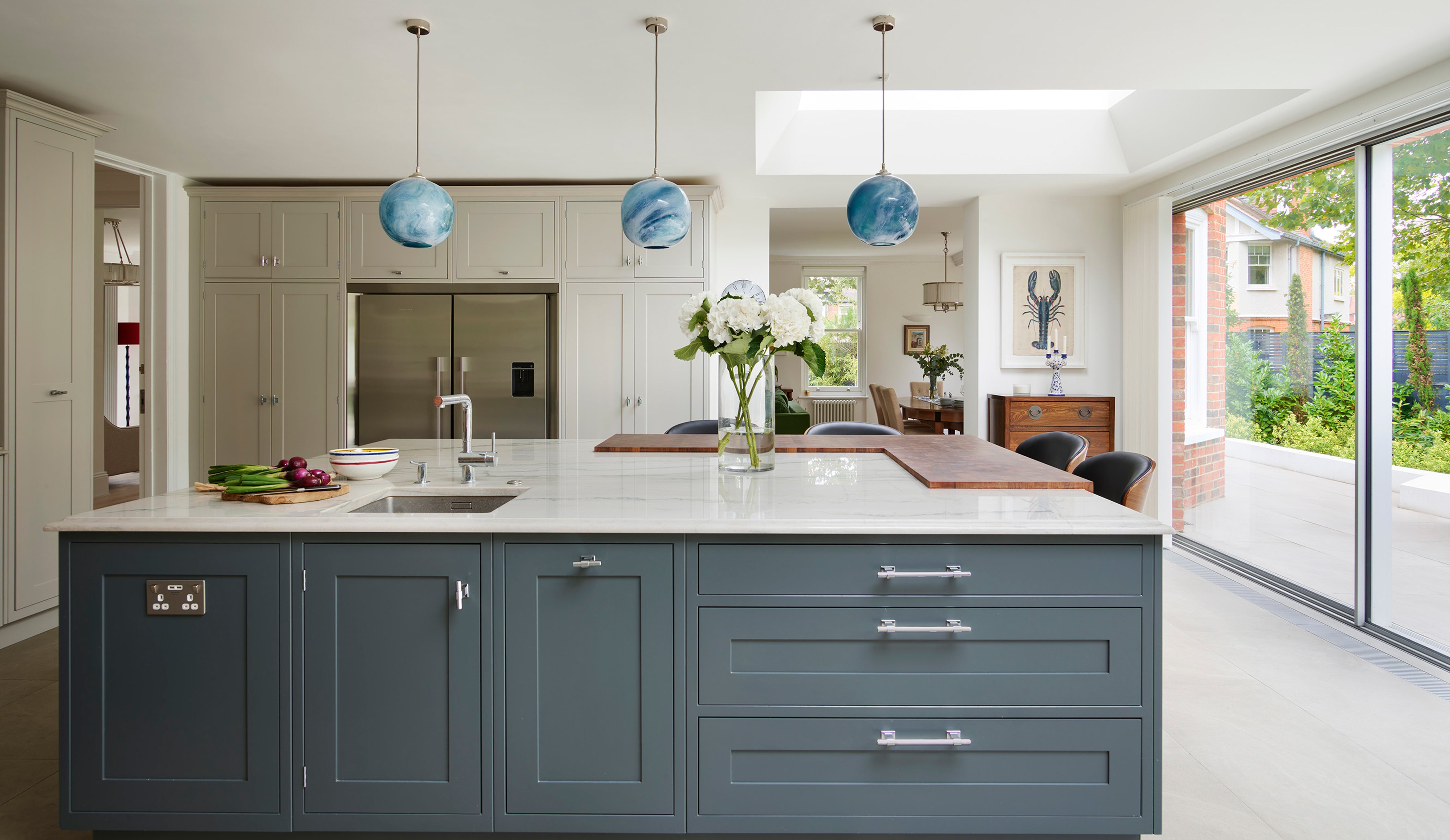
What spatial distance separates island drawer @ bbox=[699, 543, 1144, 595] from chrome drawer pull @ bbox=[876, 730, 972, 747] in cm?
30

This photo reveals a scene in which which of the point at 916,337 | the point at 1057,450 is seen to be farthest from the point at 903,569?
the point at 916,337

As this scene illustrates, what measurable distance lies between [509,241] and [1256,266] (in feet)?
14.3

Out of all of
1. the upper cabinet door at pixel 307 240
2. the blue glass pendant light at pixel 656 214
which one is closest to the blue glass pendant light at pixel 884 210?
the blue glass pendant light at pixel 656 214

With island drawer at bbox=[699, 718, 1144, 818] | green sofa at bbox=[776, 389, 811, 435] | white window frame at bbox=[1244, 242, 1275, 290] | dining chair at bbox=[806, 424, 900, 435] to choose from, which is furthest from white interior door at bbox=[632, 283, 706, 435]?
island drawer at bbox=[699, 718, 1144, 818]

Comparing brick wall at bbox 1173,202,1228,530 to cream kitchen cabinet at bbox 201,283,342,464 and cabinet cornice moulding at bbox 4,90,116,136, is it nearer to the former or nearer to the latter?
cream kitchen cabinet at bbox 201,283,342,464

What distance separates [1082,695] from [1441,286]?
2.76 metres

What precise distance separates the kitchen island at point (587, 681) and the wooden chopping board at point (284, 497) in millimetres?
118

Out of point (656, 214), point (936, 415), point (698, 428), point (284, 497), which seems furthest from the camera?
point (936, 415)

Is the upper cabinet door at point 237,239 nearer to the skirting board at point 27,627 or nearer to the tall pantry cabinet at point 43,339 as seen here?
the tall pantry cabinet at point 43,339

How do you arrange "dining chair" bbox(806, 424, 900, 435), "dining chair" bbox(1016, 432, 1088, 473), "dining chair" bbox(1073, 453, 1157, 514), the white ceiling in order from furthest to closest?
"dining chair" bbox(806, 424, 900, 435), "dining chair" bbox(1016, 432, 1088, 473), the white ceiling, "dining chair" bbox(1073, 453, 1157, 514)

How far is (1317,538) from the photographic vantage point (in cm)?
403

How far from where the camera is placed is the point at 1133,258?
17.3ft

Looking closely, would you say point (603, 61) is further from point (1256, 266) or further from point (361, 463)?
point (1256, 266)

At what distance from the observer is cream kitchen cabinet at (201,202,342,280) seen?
5090 mm
